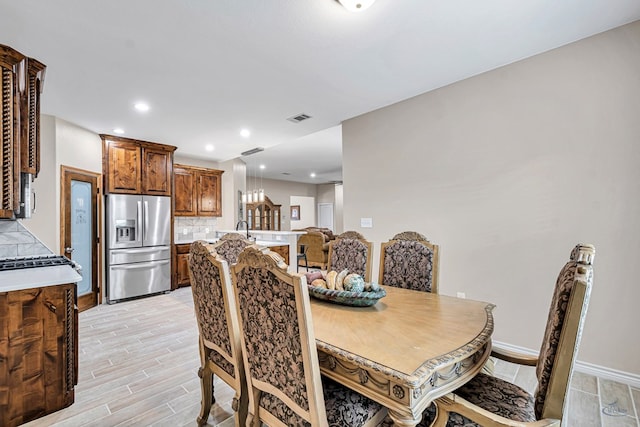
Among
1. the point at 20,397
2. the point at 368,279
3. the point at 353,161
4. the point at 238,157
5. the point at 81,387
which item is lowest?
the point at 81,387

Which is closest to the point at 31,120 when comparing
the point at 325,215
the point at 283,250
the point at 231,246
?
the point at 231,246

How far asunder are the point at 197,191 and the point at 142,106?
267cm

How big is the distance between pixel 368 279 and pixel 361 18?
6.34 ft

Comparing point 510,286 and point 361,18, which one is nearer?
point 361,18

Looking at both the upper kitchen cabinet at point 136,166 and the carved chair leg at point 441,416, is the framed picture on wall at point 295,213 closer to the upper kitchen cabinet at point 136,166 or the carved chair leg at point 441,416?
the upper kitchen cabinet at point 136,166

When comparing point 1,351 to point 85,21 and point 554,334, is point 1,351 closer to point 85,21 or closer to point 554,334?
point 85,21

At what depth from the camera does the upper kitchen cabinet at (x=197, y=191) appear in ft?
18.9

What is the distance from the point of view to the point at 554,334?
1.01 meters

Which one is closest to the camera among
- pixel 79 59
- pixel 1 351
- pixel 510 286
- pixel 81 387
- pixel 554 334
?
pixel 554 334

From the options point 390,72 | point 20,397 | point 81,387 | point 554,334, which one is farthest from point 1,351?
point 390,72

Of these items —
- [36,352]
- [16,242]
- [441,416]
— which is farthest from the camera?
[16,242]

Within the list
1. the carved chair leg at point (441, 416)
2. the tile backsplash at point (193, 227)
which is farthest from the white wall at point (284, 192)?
the carved chair leg at point (441, 416)

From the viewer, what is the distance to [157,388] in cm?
229

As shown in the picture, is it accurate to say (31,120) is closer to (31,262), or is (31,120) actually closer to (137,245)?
(31,262)
